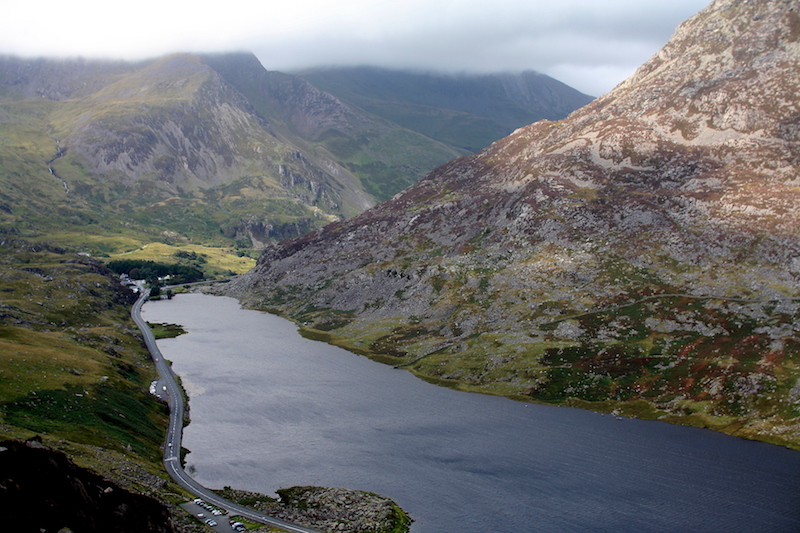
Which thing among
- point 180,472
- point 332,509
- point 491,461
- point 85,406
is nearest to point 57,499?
point 332,509

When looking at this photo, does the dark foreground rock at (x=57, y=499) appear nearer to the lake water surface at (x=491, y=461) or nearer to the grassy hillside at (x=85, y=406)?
the grassy hillside at (x=85, y=406)

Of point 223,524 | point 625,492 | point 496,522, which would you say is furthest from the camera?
point 625,492

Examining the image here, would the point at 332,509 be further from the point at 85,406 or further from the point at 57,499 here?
the point at 85,406

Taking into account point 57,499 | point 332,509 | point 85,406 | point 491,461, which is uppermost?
point 57,499

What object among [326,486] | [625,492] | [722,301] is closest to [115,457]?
[326,486]

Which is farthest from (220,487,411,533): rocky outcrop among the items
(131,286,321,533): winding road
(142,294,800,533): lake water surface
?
(142,294,800,533): lake water surface

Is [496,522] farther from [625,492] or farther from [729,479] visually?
[729,479]

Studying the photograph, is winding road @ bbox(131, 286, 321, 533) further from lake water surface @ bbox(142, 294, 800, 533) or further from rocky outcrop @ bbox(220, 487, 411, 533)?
lake water surface @ bbox(142, 294, 800, 533)

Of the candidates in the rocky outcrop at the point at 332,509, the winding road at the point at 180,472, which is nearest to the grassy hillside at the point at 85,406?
the winding road at the point at 180,472
